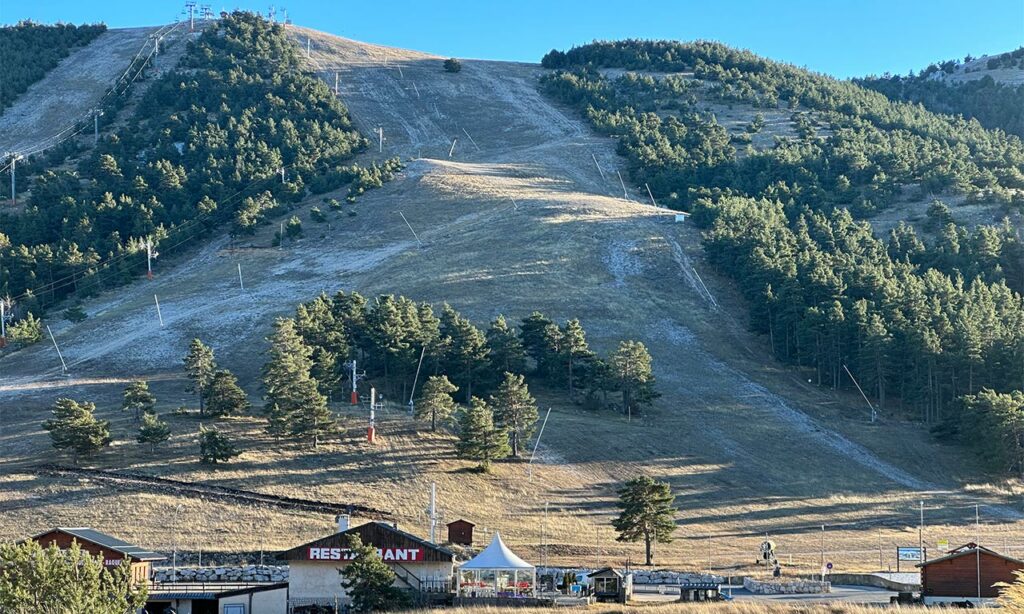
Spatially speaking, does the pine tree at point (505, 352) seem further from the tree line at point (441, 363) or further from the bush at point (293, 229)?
the bush at point (293, 229)

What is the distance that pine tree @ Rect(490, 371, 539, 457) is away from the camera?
86.9 metres

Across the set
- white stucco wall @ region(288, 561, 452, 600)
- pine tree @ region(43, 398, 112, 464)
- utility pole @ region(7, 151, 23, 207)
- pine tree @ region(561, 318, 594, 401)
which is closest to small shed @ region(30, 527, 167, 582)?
white stucco wall @ region(288, 561, 452, 600)

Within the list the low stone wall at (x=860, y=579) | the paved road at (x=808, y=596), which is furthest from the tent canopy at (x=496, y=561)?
the low stone wall at (x=860, y=579)

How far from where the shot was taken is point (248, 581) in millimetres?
60031

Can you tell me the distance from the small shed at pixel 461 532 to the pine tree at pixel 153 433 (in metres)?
22.3

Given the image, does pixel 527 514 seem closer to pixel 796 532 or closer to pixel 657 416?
pixel 796 532

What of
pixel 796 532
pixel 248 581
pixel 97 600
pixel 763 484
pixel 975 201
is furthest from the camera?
pixel 975 201

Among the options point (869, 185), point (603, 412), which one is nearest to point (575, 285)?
point (603, 412)

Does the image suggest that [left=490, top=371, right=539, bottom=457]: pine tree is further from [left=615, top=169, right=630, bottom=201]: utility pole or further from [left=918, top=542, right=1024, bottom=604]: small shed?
[left=615, top=169, right=630, bottom=201]: utility pole

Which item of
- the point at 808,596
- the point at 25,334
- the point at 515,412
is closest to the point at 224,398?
the point at 515,412

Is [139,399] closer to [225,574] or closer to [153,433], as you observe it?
[153,433]

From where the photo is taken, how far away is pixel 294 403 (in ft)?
280

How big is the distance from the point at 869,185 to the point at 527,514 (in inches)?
4305

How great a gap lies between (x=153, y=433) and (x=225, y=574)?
78.4 ft
